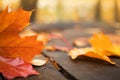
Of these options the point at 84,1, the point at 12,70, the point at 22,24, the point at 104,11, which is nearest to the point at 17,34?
the point at 22,24

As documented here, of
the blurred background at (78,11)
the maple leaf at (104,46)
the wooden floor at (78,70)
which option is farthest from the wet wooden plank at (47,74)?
the blurred background at (78,11)

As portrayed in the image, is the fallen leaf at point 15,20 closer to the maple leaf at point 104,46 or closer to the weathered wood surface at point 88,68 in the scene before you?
the weathered wood surface at point 88,68

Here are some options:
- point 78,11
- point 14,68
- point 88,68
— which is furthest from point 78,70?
point 78,11

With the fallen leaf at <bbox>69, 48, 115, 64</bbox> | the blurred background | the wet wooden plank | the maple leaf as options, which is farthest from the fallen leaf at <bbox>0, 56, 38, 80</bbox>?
the blurred background

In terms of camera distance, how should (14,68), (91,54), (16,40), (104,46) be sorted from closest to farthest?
(14,68)
(16,40)
(91,54)
(104,46)

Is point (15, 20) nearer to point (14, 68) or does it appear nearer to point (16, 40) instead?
point (16, 40)

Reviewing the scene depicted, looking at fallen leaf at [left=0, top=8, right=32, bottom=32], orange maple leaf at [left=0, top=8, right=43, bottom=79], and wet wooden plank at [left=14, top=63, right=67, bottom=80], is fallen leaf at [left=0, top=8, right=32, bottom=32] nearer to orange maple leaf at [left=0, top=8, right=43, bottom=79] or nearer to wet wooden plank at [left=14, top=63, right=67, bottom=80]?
orange maple leaf at [left=0, top=8, right=43, bottom=79]
